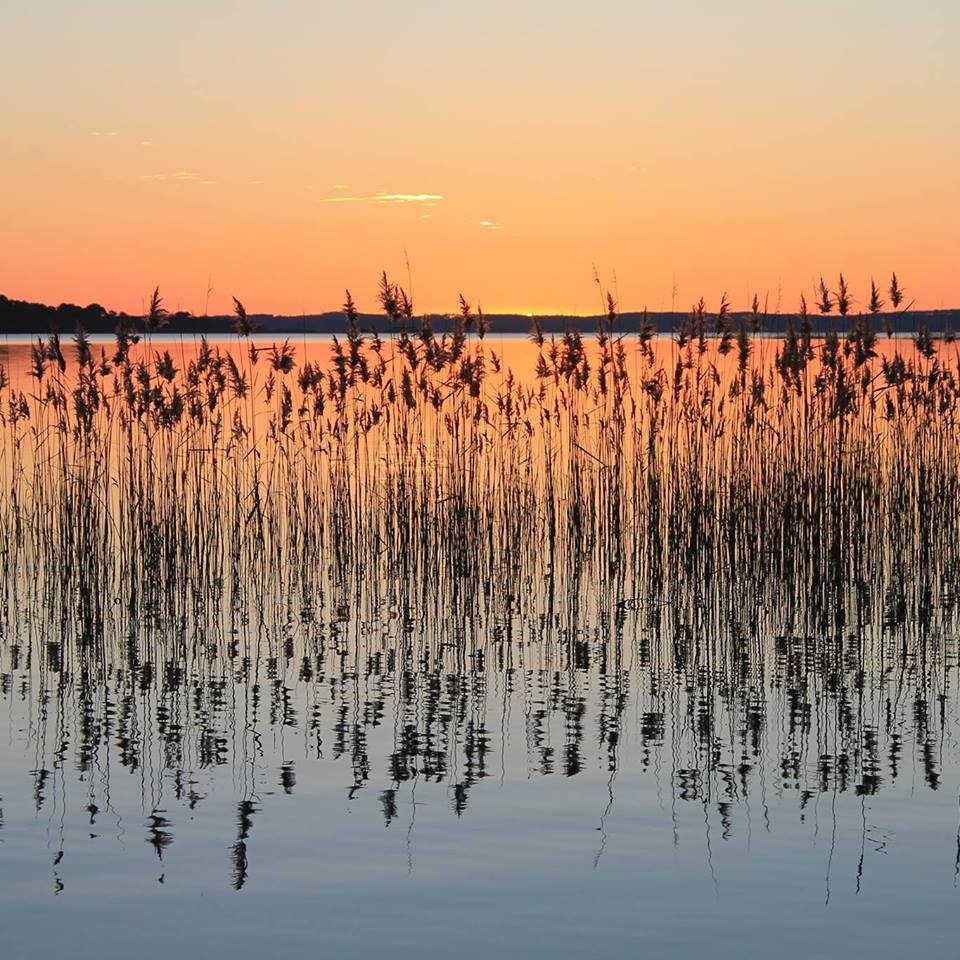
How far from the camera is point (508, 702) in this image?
745 centimetres

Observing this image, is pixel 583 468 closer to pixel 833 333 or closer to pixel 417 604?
pixel 833 333

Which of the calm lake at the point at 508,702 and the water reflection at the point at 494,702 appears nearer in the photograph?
the calm lake at the point at 508,702

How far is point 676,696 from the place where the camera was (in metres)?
7.52

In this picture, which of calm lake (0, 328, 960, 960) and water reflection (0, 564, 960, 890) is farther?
water reflection (0, 564, 960, 890)

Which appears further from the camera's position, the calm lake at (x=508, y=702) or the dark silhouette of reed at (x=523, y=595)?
the dark silhouette of reed at (x=523, y=595)

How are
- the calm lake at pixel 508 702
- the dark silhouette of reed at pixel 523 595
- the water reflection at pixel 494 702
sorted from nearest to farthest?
the calm lake at pixel 508 702 < the water reflection at pixel 494 702 < the dark silhouette of reed at pixel 523 595

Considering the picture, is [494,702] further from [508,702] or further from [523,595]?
[523,595]

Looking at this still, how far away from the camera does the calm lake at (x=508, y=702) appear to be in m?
4.83

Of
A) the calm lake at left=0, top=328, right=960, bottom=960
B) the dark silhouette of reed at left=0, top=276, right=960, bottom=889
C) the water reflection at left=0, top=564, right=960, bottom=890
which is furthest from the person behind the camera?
the dark silhouette of reed at left=0, top=276, right=960, bottom=889

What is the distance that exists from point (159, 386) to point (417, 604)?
3.50 metres

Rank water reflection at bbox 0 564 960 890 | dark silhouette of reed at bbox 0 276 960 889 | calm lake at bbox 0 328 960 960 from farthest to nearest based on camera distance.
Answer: dark silhouette of reed at bbox 0 276 960 889
water reflection at bbox 0 564 960 890
calm lake at bbox 0 328 960 960

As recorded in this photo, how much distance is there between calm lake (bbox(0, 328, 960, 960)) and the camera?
4.83 meters

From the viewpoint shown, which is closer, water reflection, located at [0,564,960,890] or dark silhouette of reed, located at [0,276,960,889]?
water reflection, located at [0,564,960,890]

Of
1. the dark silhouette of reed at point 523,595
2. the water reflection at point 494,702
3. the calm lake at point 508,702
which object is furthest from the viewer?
the dark silhouette of reed at point 523,595
